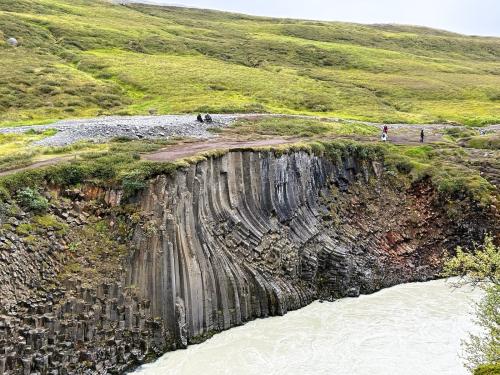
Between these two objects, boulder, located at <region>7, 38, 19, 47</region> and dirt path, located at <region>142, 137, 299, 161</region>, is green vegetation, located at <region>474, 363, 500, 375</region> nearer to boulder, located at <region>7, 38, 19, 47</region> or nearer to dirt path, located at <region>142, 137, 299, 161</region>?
dirt path, located at <region>142, 137, 299, 161</region>

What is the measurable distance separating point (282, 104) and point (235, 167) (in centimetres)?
4957

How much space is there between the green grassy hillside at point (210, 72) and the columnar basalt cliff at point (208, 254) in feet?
104

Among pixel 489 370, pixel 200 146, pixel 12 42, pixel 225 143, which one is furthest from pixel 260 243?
pixel 12 42

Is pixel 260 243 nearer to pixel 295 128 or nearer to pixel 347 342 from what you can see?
pixel 347 342

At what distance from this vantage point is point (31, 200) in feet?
104

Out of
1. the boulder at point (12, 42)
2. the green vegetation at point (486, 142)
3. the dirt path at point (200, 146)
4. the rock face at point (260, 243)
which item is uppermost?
the boulder at point (12, 42)

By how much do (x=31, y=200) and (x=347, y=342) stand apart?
19171mm

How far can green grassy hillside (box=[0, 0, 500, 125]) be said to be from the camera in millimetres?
79688

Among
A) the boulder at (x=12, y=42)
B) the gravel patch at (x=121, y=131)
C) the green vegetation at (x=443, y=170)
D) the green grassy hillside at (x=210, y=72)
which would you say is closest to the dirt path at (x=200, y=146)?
the gravel patch at (x=121, y=131)

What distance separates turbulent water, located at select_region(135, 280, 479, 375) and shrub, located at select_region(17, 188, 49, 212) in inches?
398

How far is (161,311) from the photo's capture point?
103 feet

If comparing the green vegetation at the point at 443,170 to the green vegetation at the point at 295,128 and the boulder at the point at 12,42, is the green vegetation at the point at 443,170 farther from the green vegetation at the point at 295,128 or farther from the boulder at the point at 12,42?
the boulder at the point at 12,42

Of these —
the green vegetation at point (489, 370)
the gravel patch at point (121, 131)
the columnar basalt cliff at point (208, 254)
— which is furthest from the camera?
the gravel patch at point (121, 131)

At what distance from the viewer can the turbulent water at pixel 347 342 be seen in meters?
30.5
